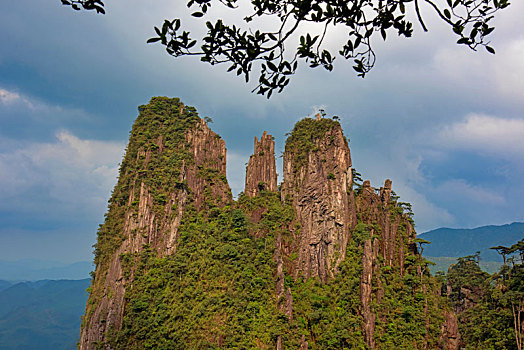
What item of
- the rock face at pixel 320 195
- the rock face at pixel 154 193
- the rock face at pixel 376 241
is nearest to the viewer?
the rock face at pixel 376 241

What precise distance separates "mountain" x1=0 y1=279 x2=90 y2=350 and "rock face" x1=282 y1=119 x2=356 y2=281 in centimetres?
10011

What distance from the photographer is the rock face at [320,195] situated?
127 feet

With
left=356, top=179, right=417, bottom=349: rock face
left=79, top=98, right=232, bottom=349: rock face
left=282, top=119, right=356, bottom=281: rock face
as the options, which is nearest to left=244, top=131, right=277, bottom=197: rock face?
left=282, top=119, right=356, bottom=281: rock face

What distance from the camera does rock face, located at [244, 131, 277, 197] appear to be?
46.7 metres

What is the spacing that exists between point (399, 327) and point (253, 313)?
Answer: 41.1 ft

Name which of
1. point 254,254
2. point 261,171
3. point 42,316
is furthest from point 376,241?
point 42,316

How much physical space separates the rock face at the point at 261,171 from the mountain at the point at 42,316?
3743 inches

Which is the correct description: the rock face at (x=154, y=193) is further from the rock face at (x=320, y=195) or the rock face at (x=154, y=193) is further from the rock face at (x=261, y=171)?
the rock face at (x=320, y=195)

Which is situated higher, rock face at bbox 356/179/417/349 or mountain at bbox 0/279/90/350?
rock face at bbox 356/179/417/349

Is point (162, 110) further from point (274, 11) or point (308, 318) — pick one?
point (274, 11)

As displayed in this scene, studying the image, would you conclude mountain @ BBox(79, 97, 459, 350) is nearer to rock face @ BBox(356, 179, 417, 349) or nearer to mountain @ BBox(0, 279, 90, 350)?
rock face @ BBox(356, 179, 417, 349)

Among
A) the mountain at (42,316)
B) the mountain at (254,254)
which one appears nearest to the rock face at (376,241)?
the mountain at (254,254)

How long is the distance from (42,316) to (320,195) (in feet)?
496

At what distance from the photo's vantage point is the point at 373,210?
1585 inches
